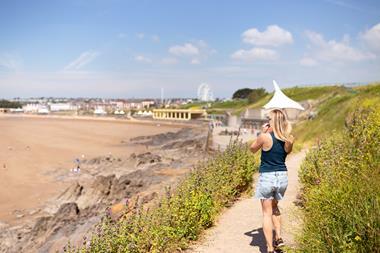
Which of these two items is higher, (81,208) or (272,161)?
(272,161)

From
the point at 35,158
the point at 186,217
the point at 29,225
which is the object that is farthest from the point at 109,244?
the point at 35,158

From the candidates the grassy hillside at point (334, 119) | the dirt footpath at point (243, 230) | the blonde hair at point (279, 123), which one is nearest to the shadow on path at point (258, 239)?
the dirt footpath at point (243, 230)

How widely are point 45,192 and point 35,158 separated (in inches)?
593

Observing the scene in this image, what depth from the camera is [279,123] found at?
14.2ft

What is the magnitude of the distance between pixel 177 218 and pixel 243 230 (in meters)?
1.18

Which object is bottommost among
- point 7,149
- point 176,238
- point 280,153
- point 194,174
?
point 7,149

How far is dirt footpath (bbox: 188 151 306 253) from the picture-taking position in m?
5.10

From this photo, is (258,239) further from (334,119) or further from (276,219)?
(334,119)

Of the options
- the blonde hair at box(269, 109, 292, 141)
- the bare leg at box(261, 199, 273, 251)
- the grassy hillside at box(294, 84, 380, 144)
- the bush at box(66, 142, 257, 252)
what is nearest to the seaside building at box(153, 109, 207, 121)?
the grassy hillside at box(294, 84, 380, 144)

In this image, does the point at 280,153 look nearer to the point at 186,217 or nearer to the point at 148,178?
the point at 186,217

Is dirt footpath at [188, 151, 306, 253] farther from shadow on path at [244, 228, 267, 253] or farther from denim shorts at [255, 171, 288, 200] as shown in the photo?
denim shorts at [255, 171, 288, 200]

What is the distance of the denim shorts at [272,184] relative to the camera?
175 inches

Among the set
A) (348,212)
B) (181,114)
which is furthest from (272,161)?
(181,114)

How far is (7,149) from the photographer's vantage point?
42.6 m
